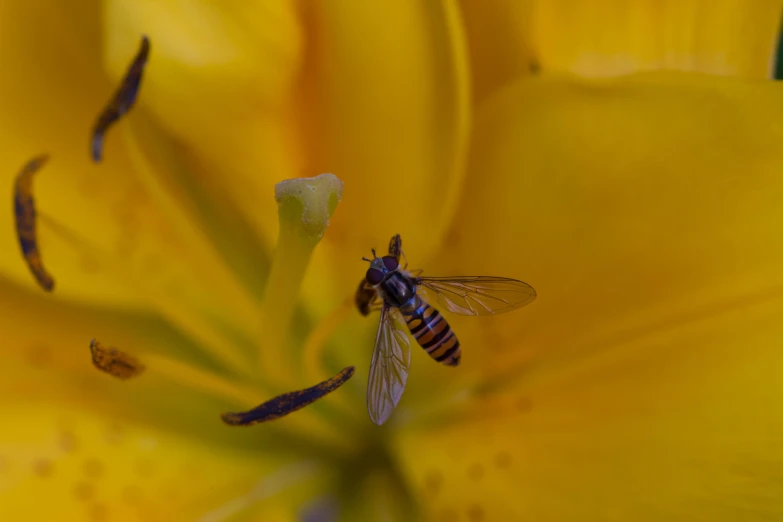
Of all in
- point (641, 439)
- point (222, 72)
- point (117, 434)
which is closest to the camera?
point (641, 439)

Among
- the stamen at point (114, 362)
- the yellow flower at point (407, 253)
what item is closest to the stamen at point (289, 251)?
the yellow flower at point (407, 253)

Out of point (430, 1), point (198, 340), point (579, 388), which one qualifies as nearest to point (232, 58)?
point (430, 1)

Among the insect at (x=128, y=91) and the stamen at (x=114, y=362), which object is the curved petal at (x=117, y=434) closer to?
the stamen at (x=114, y=362)

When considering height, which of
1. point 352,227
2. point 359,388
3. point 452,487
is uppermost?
point 352,227

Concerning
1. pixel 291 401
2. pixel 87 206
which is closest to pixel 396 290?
pixel 291 401

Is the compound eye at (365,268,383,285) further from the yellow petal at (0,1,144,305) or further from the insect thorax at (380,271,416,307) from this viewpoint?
the yellow petal at (0,1,144,305)

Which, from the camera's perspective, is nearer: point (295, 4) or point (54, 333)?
point (295, 4)

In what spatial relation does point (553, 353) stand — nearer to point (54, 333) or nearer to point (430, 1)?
point (430, 1)

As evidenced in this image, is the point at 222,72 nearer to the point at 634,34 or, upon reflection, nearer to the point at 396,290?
the point at 396,290
